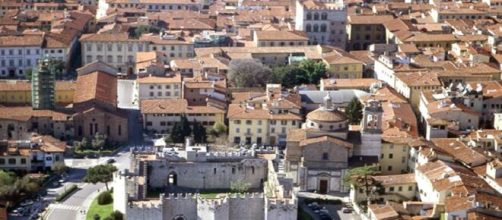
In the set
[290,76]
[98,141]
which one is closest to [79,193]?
[98,141]

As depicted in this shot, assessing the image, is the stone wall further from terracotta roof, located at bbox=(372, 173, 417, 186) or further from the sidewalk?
terracotta roof, located at bbox=(372, 173, 417, 186)

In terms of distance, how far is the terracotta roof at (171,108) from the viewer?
6588 centimetres

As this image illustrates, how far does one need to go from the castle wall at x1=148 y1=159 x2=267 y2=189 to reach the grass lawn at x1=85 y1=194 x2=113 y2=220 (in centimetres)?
356

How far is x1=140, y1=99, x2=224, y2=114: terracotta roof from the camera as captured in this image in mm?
65875

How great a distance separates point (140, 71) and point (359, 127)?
67.3 feet

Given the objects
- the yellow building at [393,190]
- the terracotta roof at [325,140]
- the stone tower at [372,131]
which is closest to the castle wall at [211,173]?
the terracotta roof at [325,140]

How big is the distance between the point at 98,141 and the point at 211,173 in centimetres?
1072

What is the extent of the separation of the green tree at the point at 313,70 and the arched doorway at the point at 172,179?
72.5ft

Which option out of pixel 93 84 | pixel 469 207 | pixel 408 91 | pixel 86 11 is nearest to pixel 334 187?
pixel 469 207

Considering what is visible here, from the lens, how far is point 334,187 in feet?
186

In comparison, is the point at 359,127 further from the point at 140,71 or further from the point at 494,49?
the point at 494,49

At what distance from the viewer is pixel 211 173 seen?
5562 centimetres

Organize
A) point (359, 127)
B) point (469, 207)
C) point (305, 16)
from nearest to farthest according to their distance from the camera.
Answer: point (469, 207) → point (359, 127) → point (305, 16)

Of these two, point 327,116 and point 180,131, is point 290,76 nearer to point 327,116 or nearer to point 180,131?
point 180,131
